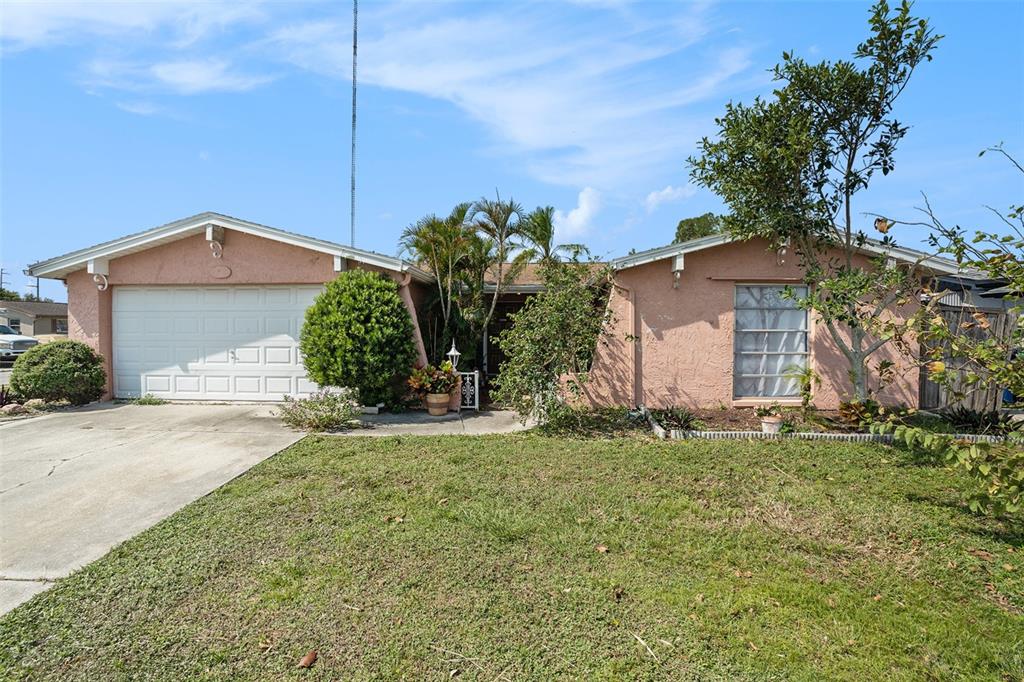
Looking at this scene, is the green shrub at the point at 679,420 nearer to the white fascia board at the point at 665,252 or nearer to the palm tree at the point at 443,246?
the white fascia board at the point at 665,252

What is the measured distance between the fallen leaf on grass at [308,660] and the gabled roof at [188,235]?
25.2 ft

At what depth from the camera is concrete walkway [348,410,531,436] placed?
8008mm

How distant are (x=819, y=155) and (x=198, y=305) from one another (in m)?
11.4

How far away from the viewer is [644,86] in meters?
8.70

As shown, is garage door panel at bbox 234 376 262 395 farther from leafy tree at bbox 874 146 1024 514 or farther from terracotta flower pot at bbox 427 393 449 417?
leafy tree at bbox 874 146 1024 514

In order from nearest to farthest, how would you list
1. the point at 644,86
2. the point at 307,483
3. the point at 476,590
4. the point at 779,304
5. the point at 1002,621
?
1. the point at 1002,621
2. the point at 476,590
3. the point at 307,483
4. the point at 644,86
5. the point at 779,304

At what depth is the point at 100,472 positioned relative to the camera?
19.2ft

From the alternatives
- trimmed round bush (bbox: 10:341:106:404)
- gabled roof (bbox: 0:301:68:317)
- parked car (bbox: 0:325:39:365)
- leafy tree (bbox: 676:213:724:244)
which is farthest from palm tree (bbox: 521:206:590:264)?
gabled roof (bbox: 0:301:68:317)

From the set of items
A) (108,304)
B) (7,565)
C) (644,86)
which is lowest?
(7,565)

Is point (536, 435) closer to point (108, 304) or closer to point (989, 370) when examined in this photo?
point (989, 370)

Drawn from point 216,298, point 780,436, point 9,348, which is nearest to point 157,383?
point 216,298

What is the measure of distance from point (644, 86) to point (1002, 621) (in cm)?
820

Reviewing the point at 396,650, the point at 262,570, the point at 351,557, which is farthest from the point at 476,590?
the point at 262,570

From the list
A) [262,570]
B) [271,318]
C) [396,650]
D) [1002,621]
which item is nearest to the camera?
[396,650]
